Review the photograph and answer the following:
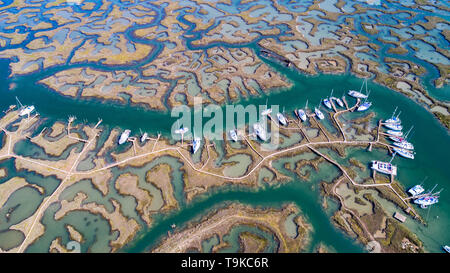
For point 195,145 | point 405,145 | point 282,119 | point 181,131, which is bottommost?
point 181,131

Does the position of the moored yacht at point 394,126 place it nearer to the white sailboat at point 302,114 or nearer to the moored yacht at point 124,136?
the white sailboat at point 302,114

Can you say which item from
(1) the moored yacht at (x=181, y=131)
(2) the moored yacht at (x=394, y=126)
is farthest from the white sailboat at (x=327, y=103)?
(1) the moored yacht at (x=181, y=131)

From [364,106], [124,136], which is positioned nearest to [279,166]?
[364,106]

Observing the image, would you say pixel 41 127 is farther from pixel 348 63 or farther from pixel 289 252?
pixel 348 63

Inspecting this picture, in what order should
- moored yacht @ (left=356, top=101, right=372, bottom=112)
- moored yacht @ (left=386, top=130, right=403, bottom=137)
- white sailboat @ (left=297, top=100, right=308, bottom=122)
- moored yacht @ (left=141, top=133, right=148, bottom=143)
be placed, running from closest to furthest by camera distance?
moored yacht @ (left=386, top=130, right=403, bottom=137)
moored yacht @ (left=141, top=133, right=148, bottom=143)
white sailboat @ (left=297, top=100, right=308, bottom=122)
moored yacht @ (left=356, top=101, right=372, bottom=112)

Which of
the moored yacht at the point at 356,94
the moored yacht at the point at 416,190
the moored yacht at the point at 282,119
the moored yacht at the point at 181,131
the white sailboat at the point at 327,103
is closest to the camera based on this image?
the moored yacht at the point at 416,190

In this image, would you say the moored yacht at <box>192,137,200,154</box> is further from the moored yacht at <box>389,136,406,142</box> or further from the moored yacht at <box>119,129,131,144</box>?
the moored yacht at <box>389,136,406,142</box>

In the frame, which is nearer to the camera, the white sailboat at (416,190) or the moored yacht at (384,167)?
the white sailboat at (416,190)

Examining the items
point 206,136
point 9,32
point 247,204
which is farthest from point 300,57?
point 9,32

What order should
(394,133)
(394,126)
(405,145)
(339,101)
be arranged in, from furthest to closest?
(339,101), (394,126), (394,133), (405,145)

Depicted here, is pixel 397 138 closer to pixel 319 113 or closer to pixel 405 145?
pixel 405 145

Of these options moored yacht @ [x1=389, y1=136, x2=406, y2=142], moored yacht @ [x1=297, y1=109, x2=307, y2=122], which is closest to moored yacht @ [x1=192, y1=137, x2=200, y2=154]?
moored yacht @ [x1=297, y1=109, x2=307, y2=122]

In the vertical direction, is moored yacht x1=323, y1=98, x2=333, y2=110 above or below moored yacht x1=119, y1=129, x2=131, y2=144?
above
